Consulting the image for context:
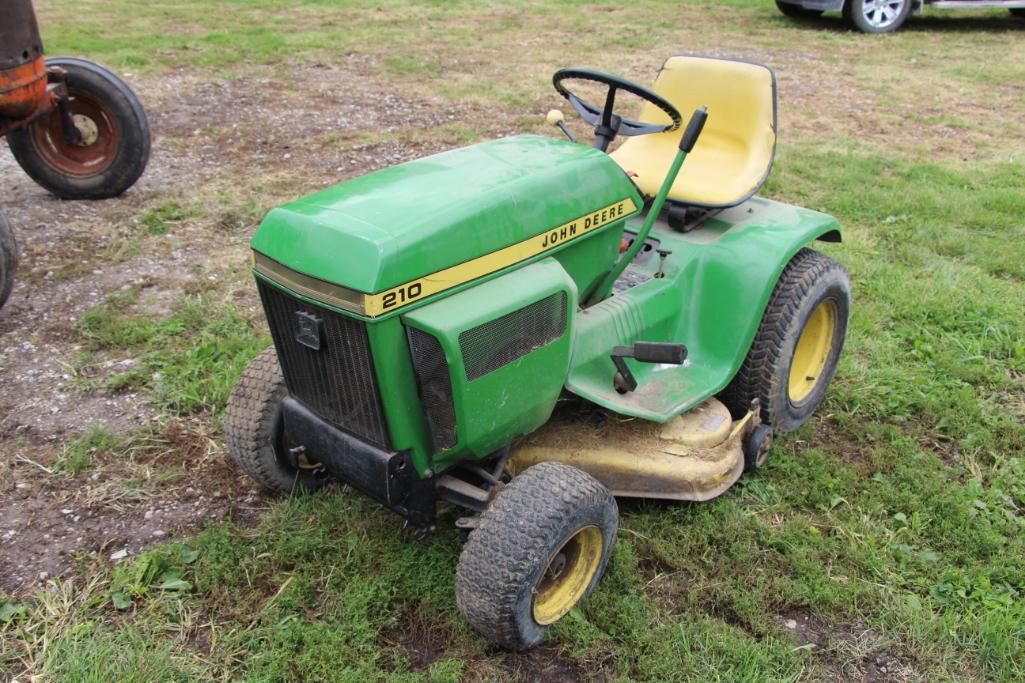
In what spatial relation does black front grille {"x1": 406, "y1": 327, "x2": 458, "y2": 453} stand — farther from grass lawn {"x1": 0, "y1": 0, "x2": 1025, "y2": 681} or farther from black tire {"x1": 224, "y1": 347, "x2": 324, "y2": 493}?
black tire {"x1": 224, "y1": 347, "x2": 324, "y2": 493}

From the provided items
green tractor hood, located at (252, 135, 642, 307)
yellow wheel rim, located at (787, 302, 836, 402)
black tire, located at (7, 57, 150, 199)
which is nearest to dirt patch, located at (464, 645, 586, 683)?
green tractor hood, located at (252, 135, 642, 307)

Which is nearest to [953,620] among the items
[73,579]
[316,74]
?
[73,579]

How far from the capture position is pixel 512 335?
237 cm

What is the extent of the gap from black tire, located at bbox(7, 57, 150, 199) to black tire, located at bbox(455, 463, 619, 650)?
4216 millimetres

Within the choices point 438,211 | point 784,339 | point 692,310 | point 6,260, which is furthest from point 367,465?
point 6,260

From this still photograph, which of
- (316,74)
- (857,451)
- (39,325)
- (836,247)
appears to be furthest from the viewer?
(316,74)

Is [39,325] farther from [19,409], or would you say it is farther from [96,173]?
[96,173]

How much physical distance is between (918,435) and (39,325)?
4.00 m

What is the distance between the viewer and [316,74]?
8.43m

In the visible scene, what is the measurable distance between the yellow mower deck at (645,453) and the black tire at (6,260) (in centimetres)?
276

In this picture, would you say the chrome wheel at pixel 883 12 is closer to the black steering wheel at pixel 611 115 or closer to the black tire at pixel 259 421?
the black steering wheel at pixel 611 115

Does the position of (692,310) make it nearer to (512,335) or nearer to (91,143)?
(512,335)

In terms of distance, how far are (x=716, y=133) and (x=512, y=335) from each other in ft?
5.61

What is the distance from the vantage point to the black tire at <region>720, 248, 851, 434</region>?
10.5 ft
